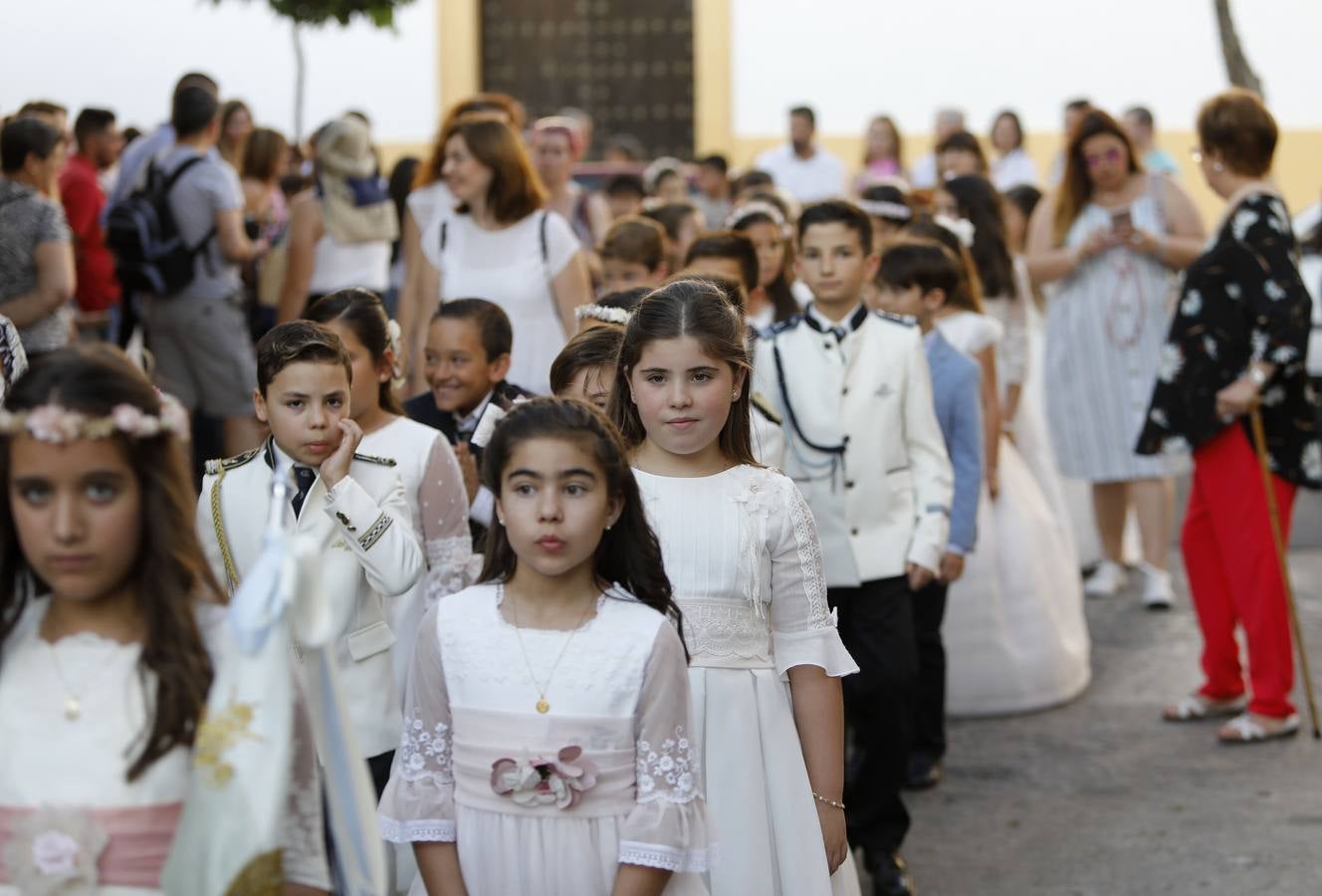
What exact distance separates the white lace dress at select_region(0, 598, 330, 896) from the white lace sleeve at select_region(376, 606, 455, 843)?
1.71 feet

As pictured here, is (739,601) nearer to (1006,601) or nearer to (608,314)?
(608,314)

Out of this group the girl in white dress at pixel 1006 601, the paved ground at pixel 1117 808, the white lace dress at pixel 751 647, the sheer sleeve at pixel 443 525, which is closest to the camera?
the white lace dress at pixel 751 647

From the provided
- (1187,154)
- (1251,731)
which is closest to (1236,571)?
(1251,731)

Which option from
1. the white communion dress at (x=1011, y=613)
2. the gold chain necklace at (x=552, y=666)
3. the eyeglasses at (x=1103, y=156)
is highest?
the eyeglasses at (x=1103, y=156)

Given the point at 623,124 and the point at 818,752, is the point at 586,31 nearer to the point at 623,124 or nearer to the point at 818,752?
the point at 623,124

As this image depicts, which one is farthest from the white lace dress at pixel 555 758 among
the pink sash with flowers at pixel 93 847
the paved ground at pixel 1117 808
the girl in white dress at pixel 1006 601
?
the girl in white dress at pixel 1006 601

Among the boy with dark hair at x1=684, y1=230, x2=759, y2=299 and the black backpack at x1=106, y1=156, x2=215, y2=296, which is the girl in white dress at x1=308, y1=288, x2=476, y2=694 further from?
the black backpack at x1=106, y1=156, x2=215, y2=296

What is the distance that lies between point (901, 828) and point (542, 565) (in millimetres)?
2424

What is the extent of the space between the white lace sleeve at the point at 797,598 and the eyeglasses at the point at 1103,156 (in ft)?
16.8

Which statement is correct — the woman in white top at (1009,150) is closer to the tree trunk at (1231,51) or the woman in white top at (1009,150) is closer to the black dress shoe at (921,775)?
the tree trunk at (1231,51)

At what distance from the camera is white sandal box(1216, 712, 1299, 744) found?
271 inches

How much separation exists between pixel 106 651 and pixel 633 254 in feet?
13.5

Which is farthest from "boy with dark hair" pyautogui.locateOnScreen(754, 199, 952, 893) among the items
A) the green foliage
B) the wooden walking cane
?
the green foliage

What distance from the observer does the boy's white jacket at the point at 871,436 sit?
526 centimetres
